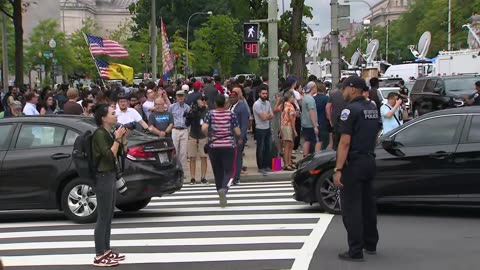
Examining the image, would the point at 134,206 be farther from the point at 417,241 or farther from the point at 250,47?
the point at 250,47

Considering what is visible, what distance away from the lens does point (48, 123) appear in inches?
415

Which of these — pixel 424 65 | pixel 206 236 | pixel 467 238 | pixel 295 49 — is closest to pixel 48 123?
pixel 206 236

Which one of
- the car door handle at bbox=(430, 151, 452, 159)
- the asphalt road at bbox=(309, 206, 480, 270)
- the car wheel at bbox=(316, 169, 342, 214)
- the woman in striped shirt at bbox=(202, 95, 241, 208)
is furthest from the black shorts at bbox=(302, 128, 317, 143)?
the car door handle at bbox=(430, 151, 452, 159)

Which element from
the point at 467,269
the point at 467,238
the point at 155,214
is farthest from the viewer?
the point at 155,214

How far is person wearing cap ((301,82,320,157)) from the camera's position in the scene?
15008 millimetres

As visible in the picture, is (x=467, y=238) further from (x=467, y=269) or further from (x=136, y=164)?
(x=136, y=164)

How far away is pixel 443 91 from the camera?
2452 centimetres

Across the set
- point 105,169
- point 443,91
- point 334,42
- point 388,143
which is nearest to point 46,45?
point 443,91

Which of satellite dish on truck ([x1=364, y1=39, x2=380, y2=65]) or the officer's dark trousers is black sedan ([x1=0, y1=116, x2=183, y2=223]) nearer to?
the officer's dark trousers

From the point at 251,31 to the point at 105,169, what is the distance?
389 inches

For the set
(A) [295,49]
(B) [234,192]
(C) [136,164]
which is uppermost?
(A) [295,49]

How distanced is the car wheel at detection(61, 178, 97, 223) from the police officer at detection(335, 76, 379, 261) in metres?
4.25

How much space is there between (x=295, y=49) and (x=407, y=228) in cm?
1580

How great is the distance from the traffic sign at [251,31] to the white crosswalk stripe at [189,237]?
5.50m
